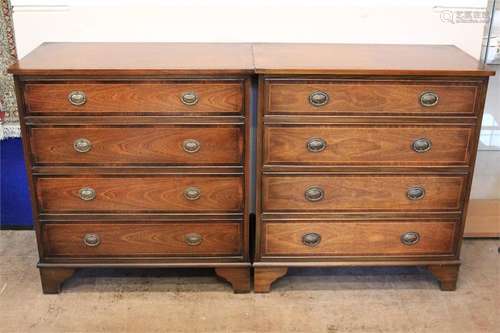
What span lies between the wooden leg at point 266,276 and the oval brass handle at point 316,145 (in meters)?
0.56

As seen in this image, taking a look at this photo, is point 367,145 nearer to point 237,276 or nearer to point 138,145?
point 237,276

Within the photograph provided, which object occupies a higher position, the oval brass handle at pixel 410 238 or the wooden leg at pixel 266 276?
the oval brass handle at pixel 410 238

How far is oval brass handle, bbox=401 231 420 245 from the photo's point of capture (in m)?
2.48

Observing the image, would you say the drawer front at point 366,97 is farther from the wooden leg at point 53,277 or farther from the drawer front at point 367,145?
the wooden leg at point 53,277

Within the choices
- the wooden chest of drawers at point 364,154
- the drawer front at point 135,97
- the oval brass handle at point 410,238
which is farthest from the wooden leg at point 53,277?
the oval brass handle at point 410,238

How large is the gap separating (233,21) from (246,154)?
0.69 m

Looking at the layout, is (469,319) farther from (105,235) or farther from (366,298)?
(105,235)

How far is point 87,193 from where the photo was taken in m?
2.36

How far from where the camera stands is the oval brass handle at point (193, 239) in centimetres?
246

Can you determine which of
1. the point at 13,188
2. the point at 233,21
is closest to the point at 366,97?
the point at 233,21

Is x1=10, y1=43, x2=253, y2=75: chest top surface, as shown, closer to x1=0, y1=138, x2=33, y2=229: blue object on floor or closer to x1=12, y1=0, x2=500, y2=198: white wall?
x1=12, y1=0, x2=500, y2=198: white wall

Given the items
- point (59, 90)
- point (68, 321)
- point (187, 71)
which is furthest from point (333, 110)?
point (68, 321)

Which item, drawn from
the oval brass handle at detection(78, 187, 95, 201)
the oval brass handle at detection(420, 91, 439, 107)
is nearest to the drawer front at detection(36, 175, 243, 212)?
the oval brass handle at detection(78, 187, 95, 201)

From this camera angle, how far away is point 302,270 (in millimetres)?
2746
